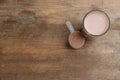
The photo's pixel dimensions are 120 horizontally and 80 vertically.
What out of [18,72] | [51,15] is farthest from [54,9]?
[18,72]

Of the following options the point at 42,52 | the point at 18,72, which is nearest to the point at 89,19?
the point at 42,52

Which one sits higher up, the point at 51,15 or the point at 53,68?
the point at 51,15

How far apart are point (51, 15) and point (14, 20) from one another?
0.48 ft

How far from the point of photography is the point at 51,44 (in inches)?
40.2

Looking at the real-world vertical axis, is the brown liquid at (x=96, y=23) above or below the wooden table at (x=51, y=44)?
above

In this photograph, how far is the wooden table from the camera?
39.6 inches

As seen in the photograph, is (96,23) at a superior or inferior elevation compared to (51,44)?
superior

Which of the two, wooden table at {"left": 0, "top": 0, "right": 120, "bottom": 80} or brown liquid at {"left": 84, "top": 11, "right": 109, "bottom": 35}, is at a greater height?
brown liquid at {"left": 84, "top": 11, "right": 109, "bottom": 35}

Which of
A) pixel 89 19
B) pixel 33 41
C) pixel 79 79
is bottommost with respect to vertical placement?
pixel 79 79

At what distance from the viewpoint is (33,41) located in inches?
40.1

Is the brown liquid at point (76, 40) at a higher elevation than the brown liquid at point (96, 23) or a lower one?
lower

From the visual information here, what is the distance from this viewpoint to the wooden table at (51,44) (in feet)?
3.30

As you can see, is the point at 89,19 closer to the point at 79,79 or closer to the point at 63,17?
the point at 63,17

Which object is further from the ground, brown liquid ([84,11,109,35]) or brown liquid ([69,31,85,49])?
brown liquid ([84,11,109,35])
